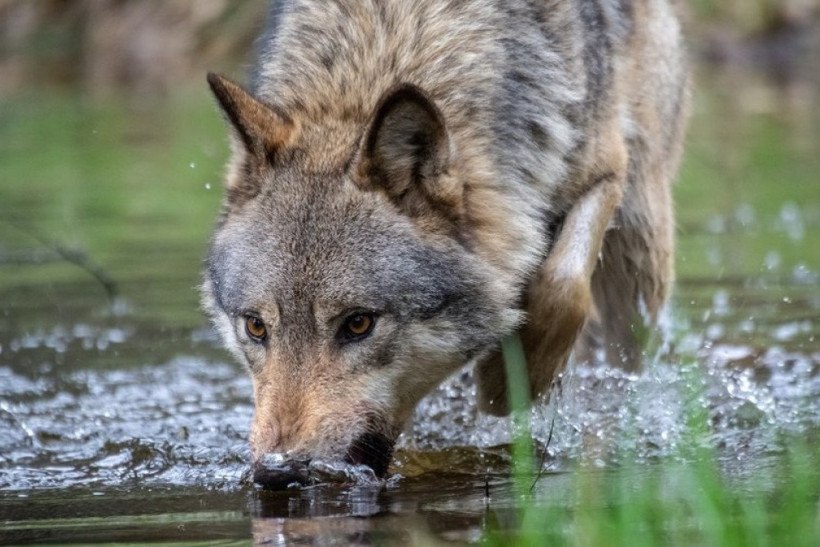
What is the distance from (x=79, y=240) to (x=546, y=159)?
5.37 metres

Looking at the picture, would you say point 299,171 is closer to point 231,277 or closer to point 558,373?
point 231,277

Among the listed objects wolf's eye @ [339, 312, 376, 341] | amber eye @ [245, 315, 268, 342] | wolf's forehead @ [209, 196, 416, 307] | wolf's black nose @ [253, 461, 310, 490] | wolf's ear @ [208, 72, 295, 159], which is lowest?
wolf's black nose @ [253, 461, 310, 490]

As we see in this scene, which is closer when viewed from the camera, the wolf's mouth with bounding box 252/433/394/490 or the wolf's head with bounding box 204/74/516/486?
the wolf's mouth with bounding box 252/433/394/490

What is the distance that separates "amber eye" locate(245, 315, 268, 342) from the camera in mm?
4297

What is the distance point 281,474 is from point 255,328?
544 mm

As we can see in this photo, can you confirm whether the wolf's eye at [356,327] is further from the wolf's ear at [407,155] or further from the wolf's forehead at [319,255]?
the wolf's ear at [407,155]

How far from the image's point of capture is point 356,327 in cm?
418

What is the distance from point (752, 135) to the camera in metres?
13.5

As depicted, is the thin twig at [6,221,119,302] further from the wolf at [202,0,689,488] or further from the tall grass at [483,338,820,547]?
the tall grass at [483,338,820,547]

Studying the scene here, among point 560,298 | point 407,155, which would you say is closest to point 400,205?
point 407,155

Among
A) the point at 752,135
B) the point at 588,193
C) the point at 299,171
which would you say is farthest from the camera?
the point at 752,135

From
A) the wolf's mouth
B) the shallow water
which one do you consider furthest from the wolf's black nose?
the shallow water

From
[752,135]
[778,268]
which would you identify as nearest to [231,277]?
[778,268]

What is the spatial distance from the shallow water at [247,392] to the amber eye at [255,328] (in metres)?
0.45
